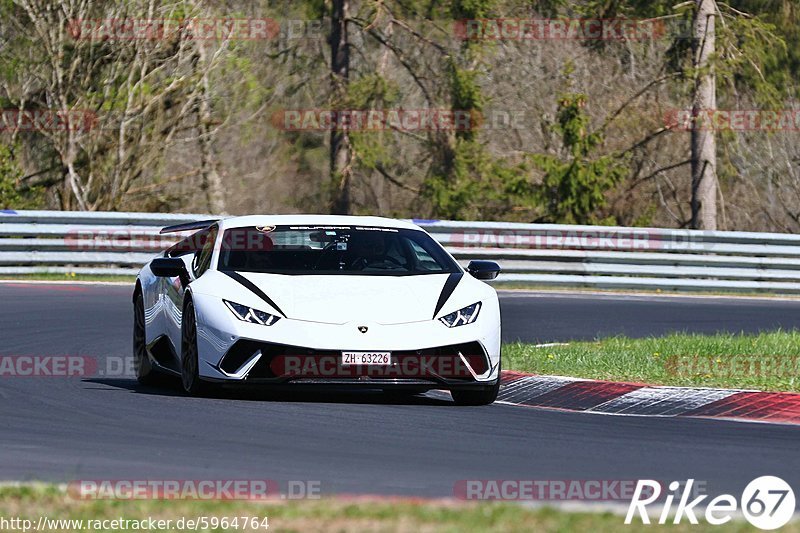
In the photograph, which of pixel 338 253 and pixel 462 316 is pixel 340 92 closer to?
pixel 338 253

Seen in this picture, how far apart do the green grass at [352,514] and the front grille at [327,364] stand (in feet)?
12.3

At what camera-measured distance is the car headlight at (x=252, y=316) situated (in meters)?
10.3

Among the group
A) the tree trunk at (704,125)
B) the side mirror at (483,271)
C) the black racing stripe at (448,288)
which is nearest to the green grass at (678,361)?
the side mirror at (483,271)

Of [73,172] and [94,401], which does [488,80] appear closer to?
[73,172]

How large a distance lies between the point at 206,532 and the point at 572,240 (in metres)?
19.2

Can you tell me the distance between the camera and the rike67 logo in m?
6.16

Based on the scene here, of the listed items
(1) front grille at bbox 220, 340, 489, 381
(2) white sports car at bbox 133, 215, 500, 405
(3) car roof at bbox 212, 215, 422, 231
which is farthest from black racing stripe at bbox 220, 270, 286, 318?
(3) car roof at bbox 212, 215, 422, 231

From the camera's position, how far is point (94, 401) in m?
10.5

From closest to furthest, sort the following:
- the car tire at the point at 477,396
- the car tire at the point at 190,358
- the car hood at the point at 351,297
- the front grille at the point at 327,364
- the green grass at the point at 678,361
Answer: the front grille at the point at 327,364
the car hood at the point at 351,297
the car tire at the point at 190,358
the car tire at the point at 477,396
the green grass at the point at 678,361

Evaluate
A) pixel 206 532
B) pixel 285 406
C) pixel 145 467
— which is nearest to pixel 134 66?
pixel 285 406

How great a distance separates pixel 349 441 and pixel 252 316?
76.0 inches

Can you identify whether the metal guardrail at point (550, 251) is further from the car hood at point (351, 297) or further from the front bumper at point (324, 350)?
the front bumper at point (324, 350)

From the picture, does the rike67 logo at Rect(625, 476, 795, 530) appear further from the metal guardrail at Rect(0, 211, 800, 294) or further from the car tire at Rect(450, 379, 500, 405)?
the metal guardrail at Rect(0, 211, 800, 294)

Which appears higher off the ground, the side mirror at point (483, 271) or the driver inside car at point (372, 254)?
the driver inside car at point (372, 254)
